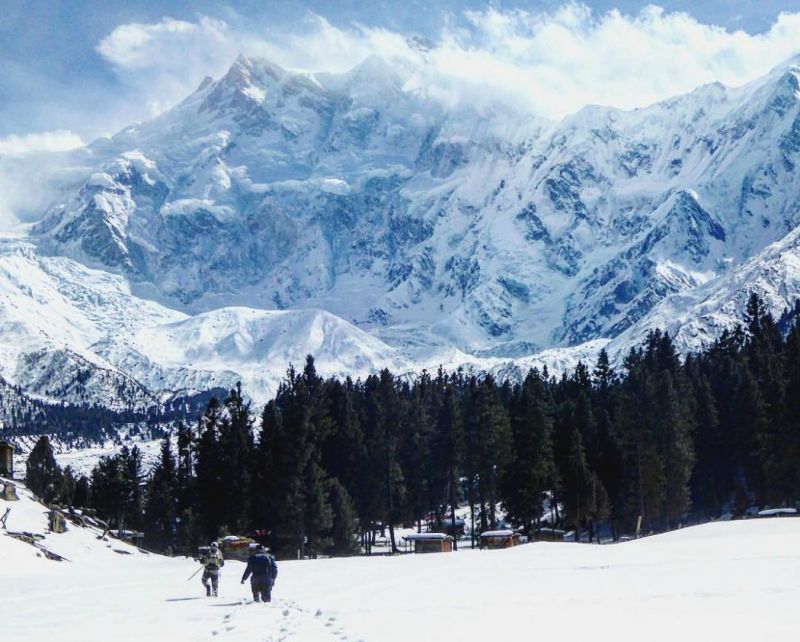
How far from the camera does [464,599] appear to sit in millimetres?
33312

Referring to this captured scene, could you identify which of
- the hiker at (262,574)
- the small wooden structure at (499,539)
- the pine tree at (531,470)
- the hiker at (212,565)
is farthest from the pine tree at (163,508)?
the hiker at (262,574)

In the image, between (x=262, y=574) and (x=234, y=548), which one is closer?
(x=262, y=574)

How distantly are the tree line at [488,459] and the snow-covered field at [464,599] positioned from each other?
2669 cm

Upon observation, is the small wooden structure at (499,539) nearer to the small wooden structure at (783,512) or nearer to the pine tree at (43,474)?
the small wooden structure at (783,512)

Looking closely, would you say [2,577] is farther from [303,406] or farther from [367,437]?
[367,437]

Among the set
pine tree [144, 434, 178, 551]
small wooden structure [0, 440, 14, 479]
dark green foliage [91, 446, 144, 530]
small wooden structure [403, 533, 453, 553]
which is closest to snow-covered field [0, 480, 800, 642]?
small wooden structure [403, 533, 453, 553]

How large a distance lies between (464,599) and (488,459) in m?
58.1

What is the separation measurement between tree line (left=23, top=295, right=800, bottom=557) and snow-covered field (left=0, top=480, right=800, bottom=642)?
2669 cm

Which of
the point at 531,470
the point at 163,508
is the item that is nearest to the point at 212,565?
the point at 531,470

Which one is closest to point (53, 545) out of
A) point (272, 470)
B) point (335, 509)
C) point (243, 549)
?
point (243, 549)

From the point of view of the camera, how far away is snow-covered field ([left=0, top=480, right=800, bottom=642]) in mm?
25891

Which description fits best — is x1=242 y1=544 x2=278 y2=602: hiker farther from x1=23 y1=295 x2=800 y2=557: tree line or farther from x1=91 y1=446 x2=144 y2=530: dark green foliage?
x1=91 y1=446 x2=144 y2=530: dark green foliage

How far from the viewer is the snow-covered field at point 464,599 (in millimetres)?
25891

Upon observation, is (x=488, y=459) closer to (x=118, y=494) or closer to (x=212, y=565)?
(x=118, y=494)
